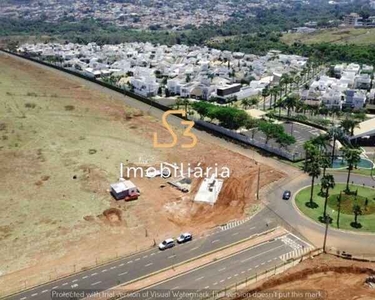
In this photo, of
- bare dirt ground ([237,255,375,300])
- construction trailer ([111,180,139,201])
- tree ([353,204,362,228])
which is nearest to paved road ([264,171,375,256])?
tree ([353,204,362,228])

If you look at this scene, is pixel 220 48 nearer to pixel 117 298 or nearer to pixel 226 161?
pixel 226 161

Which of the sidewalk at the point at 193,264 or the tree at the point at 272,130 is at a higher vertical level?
the tree at the point at 272,130

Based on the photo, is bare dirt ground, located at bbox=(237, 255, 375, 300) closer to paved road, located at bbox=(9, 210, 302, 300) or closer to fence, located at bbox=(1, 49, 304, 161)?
paved road, located at bbox=(9, 210, 302, 300)

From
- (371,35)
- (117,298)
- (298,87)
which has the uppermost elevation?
(371,35)

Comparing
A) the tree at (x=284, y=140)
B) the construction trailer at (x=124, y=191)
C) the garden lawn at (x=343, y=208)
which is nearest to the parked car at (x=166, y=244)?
the construction trailer at (x=124, y=191)

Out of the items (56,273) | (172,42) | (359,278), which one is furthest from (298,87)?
(172,42)

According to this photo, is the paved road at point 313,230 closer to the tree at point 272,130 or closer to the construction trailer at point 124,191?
the tree at point 272,130
